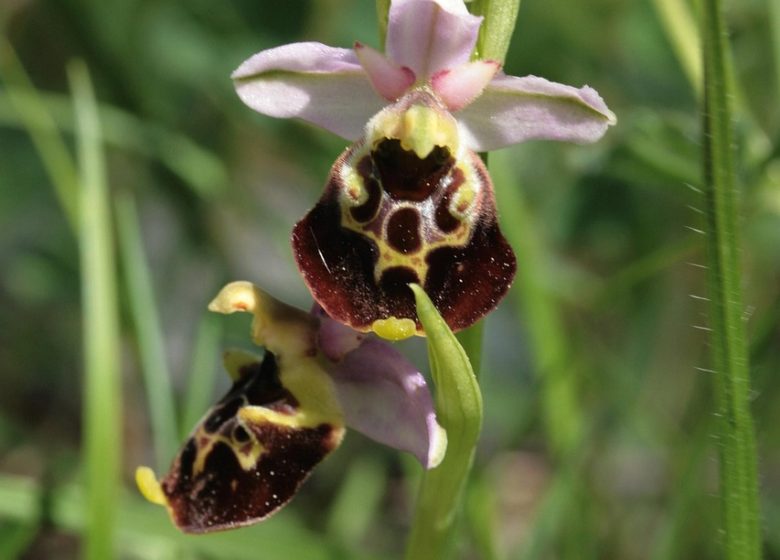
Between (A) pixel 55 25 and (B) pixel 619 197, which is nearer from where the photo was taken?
(B) pixel 619 197

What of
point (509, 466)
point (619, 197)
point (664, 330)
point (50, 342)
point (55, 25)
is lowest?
point (509, 466)

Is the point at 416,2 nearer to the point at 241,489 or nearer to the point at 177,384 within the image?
the point at 241,489

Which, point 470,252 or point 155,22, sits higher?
point 155,22

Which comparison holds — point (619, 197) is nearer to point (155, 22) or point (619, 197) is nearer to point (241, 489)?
point (155, 22)

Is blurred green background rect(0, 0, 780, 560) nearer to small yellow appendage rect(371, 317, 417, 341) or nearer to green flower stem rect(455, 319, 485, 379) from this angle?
green flower stem rect(455, 319, 485, 379)

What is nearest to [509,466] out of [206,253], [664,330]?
[664,330]

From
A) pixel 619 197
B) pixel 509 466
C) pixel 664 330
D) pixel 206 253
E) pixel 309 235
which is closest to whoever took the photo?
pixel 309 235

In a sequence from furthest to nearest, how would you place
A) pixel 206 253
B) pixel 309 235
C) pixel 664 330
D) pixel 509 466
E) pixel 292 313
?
pixel 509 466 → pixel 664 330 → pixel 206 253 → pixel 292 313 → pixel 309 235
